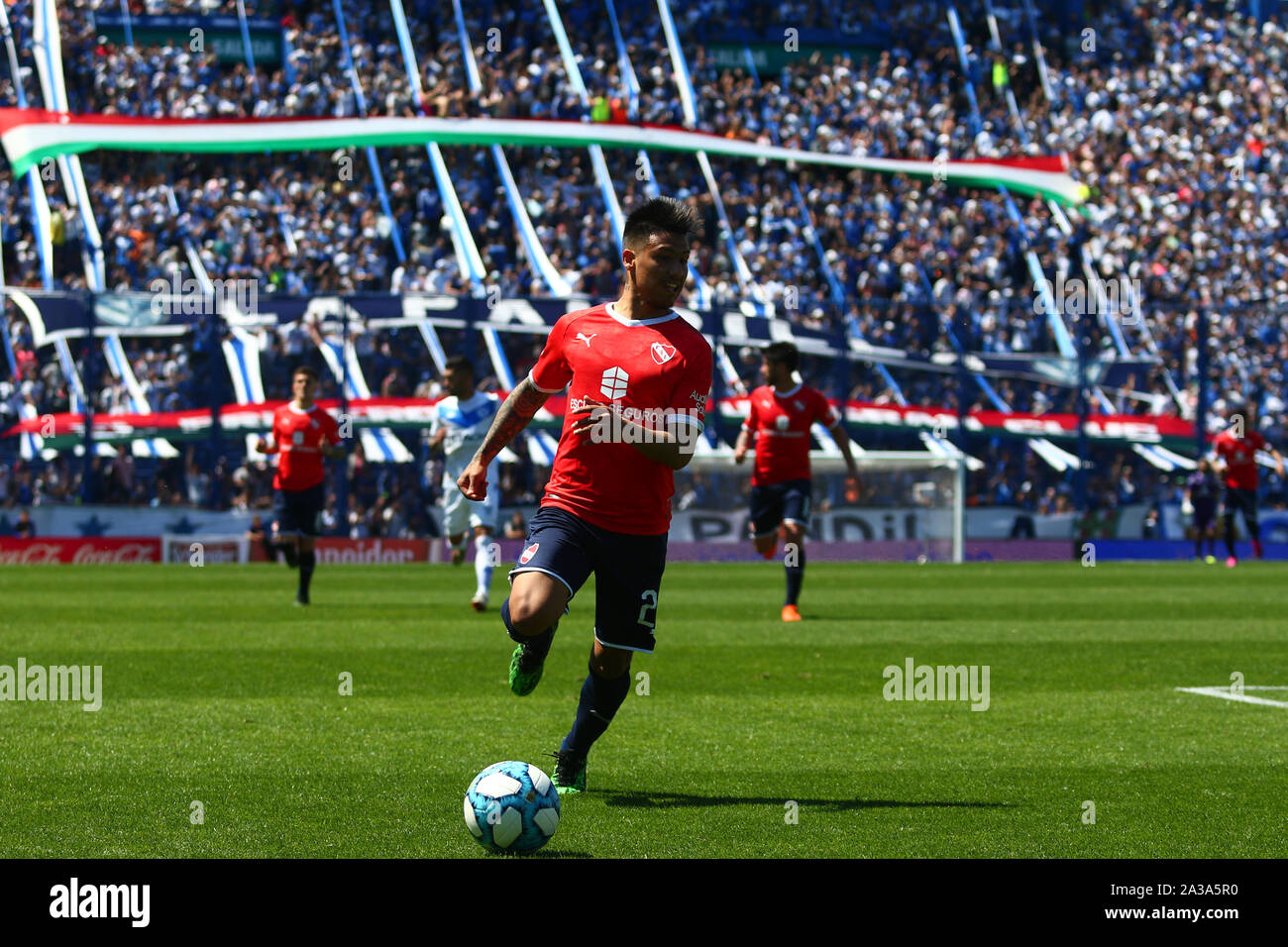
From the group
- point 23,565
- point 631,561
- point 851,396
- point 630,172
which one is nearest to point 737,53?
point 630,172

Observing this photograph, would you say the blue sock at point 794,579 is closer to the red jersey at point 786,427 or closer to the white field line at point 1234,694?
the red jersey at point 786,427

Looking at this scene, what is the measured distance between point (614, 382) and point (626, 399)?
0.27 feet

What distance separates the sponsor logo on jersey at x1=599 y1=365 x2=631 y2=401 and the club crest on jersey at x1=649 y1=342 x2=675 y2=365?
0.14 metres

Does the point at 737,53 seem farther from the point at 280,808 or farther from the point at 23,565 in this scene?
the point at 280,808

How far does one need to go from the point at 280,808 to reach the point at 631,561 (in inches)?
66.3

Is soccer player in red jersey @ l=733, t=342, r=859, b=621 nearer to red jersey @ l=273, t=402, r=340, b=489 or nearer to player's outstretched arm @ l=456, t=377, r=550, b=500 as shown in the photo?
red jersey @ l=273, t=402, r=340, b=489

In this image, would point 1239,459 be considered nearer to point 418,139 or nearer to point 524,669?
point 418,139

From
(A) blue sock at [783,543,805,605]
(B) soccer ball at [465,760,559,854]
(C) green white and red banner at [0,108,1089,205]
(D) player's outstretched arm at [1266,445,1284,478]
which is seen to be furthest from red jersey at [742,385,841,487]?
(C) green white and red banner at [0,108,1089,205]

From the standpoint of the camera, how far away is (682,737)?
326 inches

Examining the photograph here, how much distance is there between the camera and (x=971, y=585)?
21.6 m

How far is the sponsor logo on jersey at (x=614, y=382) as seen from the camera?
635 centimetres

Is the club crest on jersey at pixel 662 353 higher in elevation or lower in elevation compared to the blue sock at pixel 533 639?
higher

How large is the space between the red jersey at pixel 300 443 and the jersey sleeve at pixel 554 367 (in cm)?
1004

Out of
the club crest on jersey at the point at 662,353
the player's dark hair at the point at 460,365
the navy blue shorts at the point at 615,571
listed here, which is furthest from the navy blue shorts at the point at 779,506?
the club crest on jersey at the point at 662,353
